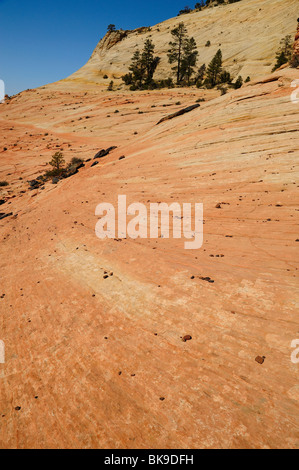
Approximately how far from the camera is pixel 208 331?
4254mm

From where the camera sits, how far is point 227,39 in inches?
2190

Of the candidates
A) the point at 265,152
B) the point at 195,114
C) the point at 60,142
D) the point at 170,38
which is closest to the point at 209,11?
the point at 170,38

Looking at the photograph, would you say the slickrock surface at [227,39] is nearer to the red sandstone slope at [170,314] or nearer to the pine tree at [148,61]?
the pine tree at [148,61]

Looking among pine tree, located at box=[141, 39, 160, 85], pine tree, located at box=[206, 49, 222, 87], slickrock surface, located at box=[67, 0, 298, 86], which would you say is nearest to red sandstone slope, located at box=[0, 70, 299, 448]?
pine tree, located at box=[206, 49, 222, 87]

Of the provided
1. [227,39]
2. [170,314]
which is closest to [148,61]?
[227,39]

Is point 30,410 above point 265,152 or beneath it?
beneath

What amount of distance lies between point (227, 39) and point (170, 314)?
72517 millimetres

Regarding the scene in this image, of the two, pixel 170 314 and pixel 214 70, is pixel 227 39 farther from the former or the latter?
pixel 170 314

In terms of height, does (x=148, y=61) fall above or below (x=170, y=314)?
above

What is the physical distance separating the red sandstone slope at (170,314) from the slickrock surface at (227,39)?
3986 centimetres

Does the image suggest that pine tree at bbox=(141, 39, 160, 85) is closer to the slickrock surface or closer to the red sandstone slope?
the slickrock surface

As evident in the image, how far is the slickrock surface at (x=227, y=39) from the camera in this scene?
151 feet

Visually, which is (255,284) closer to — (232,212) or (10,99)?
(232,212)

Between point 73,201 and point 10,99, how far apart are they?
178 ft
